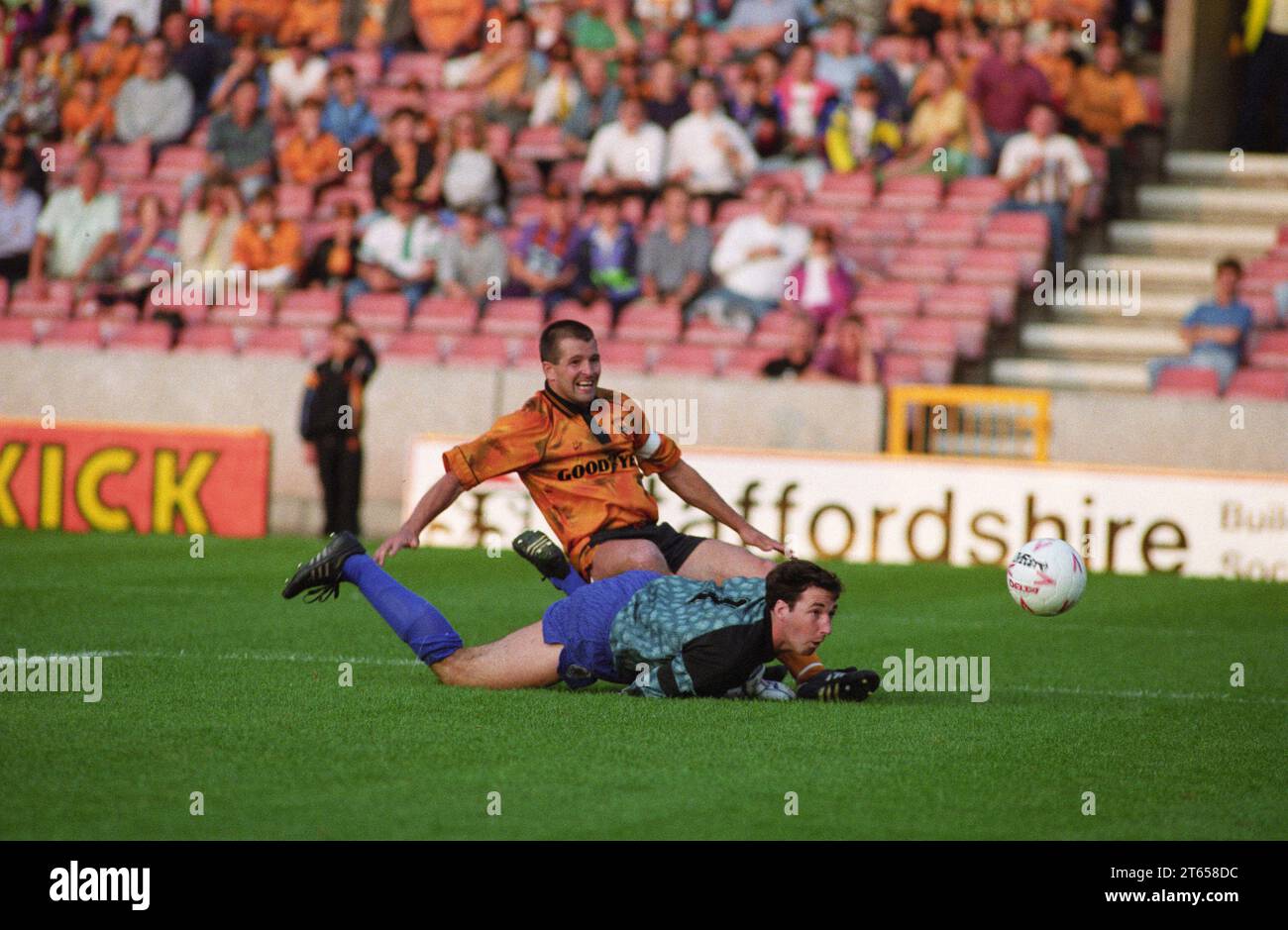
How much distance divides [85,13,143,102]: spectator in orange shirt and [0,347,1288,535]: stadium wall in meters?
4.96

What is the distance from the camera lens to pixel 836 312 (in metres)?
18.9

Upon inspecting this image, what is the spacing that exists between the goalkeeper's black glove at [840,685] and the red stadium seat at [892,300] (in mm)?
10792

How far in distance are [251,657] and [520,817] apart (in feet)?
13.8

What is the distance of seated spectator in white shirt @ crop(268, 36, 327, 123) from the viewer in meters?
23.0

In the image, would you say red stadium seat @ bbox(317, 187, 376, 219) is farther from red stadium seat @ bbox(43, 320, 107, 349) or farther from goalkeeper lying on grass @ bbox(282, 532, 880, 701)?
goalkeeper lying on grass @ bbox(282, 532, 880, 701)

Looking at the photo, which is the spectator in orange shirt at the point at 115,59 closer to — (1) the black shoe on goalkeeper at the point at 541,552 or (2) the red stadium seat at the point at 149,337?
(2) the red stadium seat at the point at 149,337

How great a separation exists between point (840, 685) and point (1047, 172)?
12.1m

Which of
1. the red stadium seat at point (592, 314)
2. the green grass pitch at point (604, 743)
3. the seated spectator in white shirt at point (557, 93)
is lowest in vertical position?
the green grass pitch at point (604, 743)

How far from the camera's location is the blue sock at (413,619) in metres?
8.97

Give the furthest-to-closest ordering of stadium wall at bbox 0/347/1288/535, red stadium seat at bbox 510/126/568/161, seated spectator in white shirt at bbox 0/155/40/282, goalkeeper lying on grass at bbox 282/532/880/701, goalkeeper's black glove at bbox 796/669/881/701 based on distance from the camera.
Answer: seated spectator in white shirt at bbox 0/155/40/282
red stadium seat at bbox 510/126/568/161
stadium wall at bbox 0/347/1288/535
goalkeeper's black glove at bbox 796/669/881/701
goalkeeper lying on grass at bbox 282/532/880/701

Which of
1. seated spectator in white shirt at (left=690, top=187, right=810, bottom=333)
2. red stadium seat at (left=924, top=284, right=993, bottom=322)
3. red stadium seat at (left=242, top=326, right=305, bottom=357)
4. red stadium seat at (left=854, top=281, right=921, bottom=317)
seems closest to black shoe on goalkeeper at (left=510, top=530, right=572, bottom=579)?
seated spectator in white shirt at (left=690, top=187, right=810, bottom=333)

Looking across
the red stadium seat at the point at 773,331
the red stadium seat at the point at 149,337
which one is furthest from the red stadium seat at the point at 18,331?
the red stadium seat at the point at 773,331

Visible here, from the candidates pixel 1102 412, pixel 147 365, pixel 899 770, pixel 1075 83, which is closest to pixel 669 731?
pixel 899 770

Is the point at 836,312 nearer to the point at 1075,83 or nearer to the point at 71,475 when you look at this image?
the point at 1075,83
